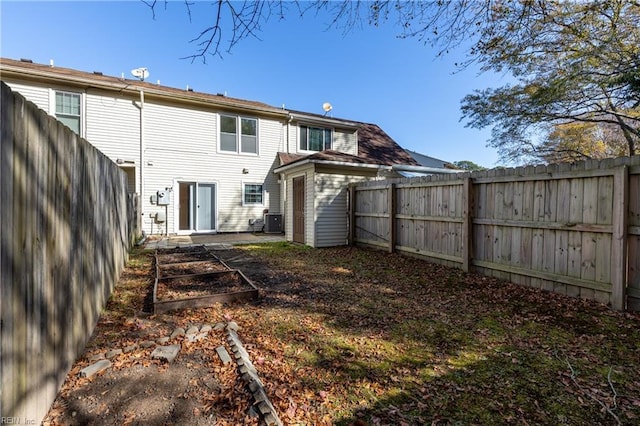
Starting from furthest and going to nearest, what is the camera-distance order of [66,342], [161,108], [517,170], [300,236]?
[161,108]
[300,236]
[517,170]
[66,342]

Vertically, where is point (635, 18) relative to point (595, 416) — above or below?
above

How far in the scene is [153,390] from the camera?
215cm

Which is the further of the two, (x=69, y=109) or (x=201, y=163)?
(x=201, y=163)

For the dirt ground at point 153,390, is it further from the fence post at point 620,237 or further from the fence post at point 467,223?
the fence post at point 467,223

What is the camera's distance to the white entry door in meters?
12.9

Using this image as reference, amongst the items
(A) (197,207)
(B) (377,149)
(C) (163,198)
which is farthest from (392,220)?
(B) (377,149)

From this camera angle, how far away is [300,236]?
10.2m

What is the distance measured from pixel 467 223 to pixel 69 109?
1330 centimetres

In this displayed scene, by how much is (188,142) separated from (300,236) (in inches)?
255

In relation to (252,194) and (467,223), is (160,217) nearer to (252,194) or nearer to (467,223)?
(252,194)

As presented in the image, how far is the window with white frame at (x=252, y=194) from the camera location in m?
13.7

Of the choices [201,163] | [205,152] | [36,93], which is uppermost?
[36,93]

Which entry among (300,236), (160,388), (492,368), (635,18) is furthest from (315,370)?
(635,18)

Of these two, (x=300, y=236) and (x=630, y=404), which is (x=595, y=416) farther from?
(x=300, y=236)
